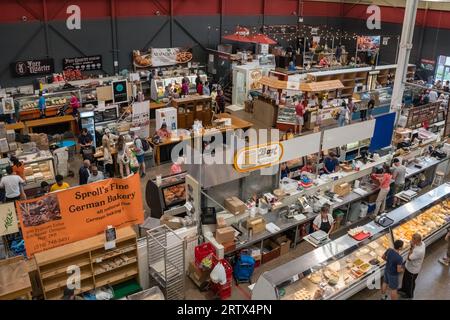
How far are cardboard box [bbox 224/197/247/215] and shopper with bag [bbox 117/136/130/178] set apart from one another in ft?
13.1

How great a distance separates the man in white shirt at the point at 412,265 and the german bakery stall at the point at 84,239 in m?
4.96

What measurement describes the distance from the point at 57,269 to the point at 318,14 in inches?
888

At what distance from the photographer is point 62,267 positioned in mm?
7121

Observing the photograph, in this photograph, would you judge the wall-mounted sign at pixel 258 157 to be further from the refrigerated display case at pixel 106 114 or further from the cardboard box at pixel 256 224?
the refrigerated display case at pixel 106 114

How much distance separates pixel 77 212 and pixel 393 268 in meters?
5.52

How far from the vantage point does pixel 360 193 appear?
1053cm

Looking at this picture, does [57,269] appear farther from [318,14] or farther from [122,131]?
[318,14]

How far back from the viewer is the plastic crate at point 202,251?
26.5 ft

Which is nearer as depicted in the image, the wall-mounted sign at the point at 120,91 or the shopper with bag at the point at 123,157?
the shopper with bag at the point at 123,157

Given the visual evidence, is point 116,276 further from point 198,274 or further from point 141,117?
point 141,117

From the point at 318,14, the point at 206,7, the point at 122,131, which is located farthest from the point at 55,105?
the point at 318,14

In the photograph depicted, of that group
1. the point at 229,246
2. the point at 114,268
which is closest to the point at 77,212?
the point at 114,268

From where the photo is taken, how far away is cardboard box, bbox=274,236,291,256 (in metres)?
9.25

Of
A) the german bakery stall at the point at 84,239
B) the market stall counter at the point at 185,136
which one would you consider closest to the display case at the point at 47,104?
the market stall counter at the point at 185,136
